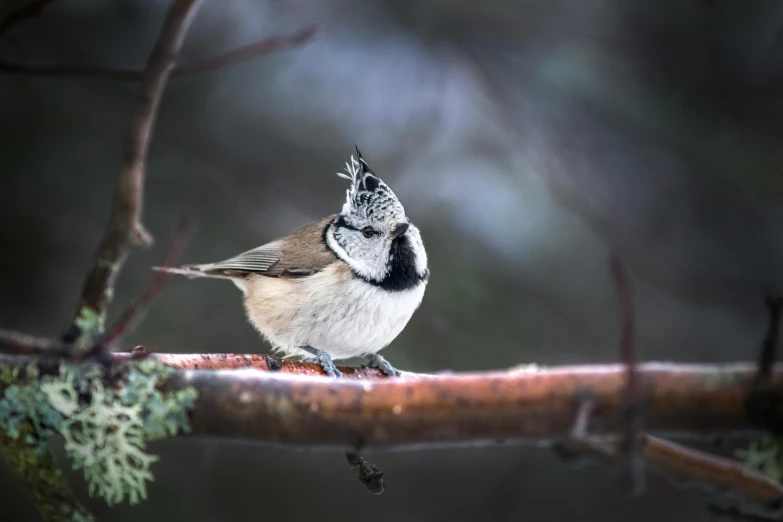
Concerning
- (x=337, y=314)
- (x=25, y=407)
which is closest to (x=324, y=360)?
(x=337, y=314)

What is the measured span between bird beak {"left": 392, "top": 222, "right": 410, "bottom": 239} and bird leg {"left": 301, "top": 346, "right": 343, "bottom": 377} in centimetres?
49

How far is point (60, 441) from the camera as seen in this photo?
3.23 m

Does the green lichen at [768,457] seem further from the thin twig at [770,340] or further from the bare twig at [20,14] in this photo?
the bare twig at [20,14]

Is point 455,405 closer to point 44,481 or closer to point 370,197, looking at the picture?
point 44,481

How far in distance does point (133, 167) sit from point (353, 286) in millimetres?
878

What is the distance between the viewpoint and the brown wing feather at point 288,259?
121 inches

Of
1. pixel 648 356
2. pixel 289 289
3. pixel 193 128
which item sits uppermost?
pixel 193 128

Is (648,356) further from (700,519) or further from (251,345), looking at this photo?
(251,345)

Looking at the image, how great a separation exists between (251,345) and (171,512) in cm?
88

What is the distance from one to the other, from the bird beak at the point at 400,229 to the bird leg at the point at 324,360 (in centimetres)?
49

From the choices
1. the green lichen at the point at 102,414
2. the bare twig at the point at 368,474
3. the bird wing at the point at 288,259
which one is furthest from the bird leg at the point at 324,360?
the green lichen at the point at 102,414

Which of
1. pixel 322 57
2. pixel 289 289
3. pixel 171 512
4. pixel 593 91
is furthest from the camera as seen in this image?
pixel 322 57

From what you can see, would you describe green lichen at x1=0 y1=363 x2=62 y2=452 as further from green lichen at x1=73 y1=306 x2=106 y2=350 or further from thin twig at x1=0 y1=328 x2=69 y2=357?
thin twig at x1=0 y1=328 x2=69 y2=357

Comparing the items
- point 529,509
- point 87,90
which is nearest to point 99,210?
point 87,90
